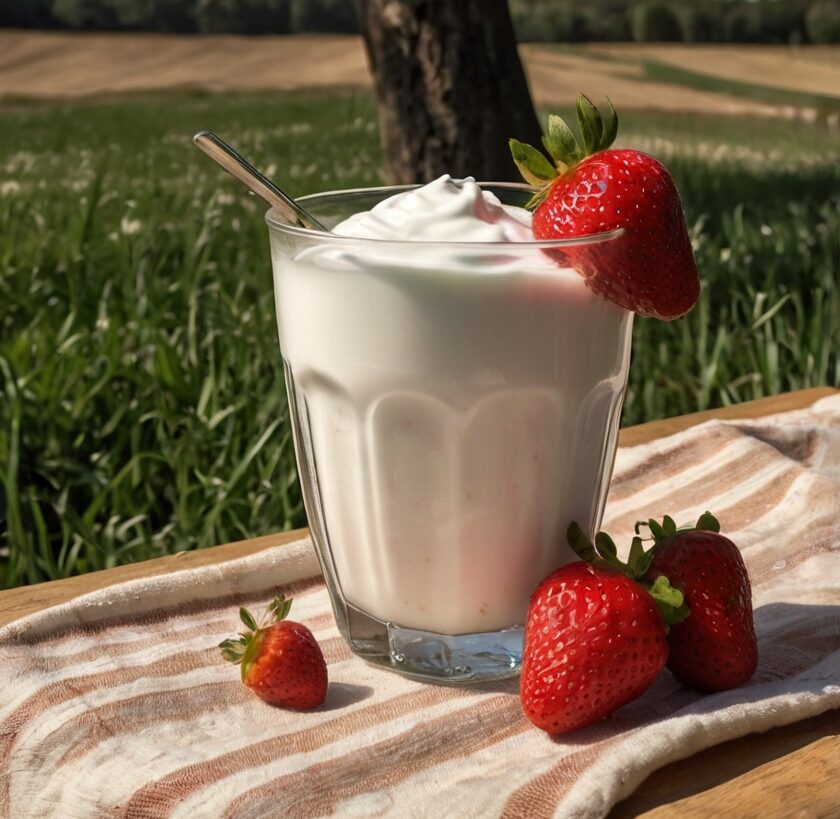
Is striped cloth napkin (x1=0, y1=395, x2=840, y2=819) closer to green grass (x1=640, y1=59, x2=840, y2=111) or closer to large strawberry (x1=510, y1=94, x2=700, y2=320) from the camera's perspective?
large strawberry (x1=510, y1=94, x2=700, y2=320)

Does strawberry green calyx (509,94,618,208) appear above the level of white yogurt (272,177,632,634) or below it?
above

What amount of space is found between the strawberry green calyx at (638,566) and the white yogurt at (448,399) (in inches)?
2.5

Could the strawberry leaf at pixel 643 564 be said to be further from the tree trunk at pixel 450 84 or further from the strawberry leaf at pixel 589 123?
the tree trunk at pixel 450 84

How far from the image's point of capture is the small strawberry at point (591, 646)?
965mm

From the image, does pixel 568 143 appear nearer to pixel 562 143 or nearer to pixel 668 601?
pixel 562 143

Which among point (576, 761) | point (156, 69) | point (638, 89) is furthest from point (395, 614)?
point (156, 69)

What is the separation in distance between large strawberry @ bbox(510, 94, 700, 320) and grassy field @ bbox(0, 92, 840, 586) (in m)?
0.91

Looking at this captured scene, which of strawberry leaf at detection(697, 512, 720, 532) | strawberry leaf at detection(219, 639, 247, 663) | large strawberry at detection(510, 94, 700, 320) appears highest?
large strawberry at detection(510, 94, 700, 320)

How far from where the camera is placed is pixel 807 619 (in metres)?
1.19

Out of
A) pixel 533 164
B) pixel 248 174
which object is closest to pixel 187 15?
pixel 248 174

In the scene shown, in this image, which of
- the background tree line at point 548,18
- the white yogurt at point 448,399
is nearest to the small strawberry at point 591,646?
the white yogurt at point 448,399

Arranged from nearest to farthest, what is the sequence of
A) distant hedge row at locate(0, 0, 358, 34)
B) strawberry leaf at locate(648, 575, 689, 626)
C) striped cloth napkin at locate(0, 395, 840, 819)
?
striped cloth napkin at locate(0, 395, 840, 819), strawberry leaf at locate(648, 575, 689, 626), distant hedge row at locate(0, 0, 358, 34)

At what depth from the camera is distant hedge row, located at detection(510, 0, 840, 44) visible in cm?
393

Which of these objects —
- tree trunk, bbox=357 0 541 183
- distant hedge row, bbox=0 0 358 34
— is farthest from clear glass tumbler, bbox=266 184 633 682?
distant hedge row, bbox=0 0 358 34
